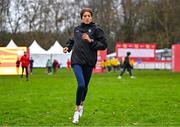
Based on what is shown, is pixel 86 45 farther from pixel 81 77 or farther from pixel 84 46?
pixel 81 77

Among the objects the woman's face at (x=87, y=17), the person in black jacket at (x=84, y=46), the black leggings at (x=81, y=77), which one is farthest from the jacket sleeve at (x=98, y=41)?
the black leggings at (x=81, y=77)

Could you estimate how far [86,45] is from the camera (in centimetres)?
885

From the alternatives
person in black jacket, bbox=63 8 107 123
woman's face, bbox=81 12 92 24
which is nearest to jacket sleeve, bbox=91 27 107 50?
person in black jacket, bbox=63 8 107 123

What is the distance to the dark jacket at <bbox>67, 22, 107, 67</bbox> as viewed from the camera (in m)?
8.84

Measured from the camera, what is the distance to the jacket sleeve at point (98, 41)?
28.8 ft

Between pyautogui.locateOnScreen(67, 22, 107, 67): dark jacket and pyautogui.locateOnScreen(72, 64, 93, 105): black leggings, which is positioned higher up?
pyautogui.locateOnScreen(67, 22, 107, 67): dark jacket

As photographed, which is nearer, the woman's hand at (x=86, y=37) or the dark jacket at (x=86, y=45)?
the woman's hand at (x=86, y=37)

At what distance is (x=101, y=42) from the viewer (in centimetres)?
886

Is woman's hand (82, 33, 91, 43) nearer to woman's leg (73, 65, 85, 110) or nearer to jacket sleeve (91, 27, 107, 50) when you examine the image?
jacket sleeve (91, 27, 107, 50)

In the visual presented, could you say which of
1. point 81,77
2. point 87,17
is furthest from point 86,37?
point 81,77

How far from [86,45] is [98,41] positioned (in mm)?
226

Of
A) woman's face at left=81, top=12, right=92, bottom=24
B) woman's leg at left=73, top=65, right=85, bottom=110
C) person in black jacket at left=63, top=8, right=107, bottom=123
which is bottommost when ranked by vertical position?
woman's leg at left=73, top=65, right=85, bottom=110

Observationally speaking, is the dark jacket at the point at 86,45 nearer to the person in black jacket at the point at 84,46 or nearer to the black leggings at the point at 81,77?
the person in black jacket at the point at 84,46

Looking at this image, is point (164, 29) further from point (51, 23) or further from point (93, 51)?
point (93, 51)
